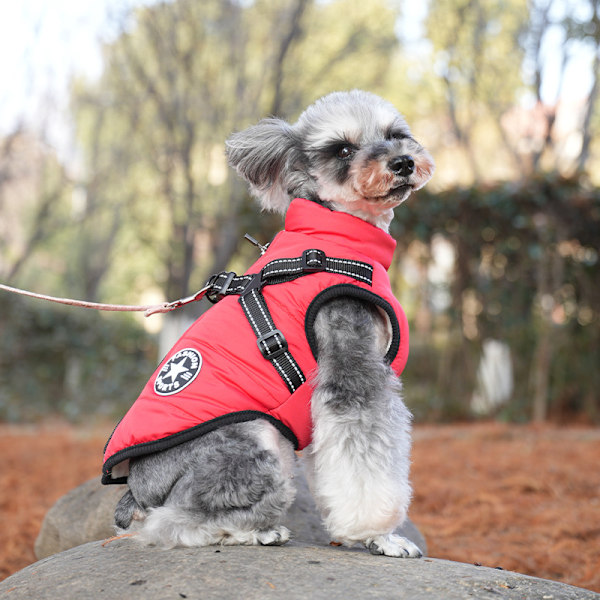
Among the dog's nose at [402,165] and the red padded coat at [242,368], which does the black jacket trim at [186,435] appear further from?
the dog's nose at [402,165]

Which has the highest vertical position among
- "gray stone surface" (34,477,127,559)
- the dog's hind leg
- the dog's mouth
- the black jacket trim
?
the dog's mouth

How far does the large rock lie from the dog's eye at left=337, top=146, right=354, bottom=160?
1.79m

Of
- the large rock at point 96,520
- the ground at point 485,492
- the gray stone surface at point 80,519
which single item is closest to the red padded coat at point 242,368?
the large rock at point 96,520

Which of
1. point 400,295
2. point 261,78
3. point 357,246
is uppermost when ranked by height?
point 261,78

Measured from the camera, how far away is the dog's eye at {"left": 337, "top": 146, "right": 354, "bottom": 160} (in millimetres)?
3232

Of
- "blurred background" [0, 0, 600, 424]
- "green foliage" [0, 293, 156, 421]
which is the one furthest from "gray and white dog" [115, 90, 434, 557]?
"green foliage" [0, 293, 156, 421]

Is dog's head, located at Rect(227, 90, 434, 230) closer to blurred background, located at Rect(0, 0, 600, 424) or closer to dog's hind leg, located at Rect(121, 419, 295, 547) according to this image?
dog's hind leg, located at Rect(121, 419, 295, 547)

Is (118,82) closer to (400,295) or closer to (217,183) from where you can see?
(217,183)

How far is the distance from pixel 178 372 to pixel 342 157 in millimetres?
1256

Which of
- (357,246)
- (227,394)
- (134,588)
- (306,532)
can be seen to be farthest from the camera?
(306,532)

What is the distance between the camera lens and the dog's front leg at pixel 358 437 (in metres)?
2.81

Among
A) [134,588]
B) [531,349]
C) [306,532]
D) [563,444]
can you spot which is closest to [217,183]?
[531,349]

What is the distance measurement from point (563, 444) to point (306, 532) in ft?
16.9

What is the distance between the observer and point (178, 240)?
45.1 ft
